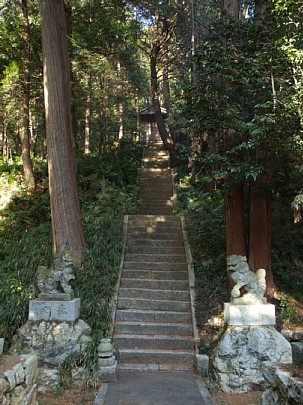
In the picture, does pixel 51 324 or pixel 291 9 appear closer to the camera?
pixel 291 9

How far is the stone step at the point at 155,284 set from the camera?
27.5 feet

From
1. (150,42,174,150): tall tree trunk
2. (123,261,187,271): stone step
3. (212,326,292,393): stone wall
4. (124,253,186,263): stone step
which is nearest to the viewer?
(212,326,292,393): stone wall

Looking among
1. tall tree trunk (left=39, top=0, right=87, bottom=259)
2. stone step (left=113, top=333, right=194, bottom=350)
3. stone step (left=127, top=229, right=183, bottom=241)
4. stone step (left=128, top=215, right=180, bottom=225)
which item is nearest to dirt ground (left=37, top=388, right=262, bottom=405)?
stone step (left=113, top=333, right=194, bottom=350)

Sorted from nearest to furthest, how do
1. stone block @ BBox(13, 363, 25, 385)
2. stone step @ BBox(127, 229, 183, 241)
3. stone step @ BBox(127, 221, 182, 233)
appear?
1. stone block @ BBox(13, 363, 25, 385)
2. stone step @ BBox(127, 229, 183, 241)
3. stone step @ BBox(127, 221, 182, 233)

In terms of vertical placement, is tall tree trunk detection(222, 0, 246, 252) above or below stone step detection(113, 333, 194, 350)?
above

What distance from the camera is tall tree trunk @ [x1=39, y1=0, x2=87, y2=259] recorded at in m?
8.15

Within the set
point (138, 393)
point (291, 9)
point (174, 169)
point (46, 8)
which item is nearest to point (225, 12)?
point (291, 9)

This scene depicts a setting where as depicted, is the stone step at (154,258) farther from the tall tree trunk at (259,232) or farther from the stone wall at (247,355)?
the stone wall at (247,355)

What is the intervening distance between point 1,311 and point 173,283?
375 cm

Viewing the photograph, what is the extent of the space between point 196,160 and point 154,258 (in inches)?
136

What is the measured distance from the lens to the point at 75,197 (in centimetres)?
854

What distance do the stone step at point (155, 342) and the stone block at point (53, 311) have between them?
1349mm

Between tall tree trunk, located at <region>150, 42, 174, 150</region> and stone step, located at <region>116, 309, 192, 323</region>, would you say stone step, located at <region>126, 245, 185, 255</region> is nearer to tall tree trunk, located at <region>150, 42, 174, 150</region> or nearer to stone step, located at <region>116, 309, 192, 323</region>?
stone step, located at <region>116, 309, 192, 323</region>

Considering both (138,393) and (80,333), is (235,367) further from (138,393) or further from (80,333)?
(80,333)
